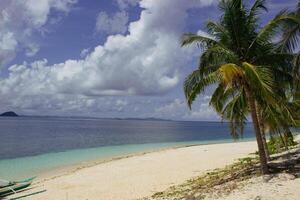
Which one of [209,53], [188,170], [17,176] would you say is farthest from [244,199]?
[17,176]

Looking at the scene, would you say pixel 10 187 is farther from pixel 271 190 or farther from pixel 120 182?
pixel 271 190

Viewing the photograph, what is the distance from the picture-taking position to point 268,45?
36.0 ft

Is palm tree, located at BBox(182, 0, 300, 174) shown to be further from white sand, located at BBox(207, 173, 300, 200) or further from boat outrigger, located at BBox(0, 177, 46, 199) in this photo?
boat outrigger, located at BBox(0, 177, 46, 199)

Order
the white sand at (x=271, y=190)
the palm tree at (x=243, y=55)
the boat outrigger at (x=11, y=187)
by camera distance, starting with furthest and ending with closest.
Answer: the boat outrigger at (x=11, y=187)
the palm tree at (x=243, y=55)
the white sand at (x=271, y=190)

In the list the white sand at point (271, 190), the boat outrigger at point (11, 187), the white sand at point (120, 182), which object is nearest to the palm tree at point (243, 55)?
the white sand at point (271, 190)

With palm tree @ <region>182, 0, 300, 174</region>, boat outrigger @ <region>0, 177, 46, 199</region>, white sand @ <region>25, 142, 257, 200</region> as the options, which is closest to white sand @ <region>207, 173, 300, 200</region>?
palm tree @ <region>182, 0, 300, 174</region>

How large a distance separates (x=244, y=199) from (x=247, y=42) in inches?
196

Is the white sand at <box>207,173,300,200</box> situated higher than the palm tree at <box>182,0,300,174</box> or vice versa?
the palm tree at <box>182,0,300,174</box>

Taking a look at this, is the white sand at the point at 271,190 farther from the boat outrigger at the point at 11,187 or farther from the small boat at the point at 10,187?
the small boat at the point at 10,187

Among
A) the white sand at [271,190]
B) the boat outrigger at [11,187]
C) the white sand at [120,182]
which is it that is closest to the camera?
the white sand at [271,190]

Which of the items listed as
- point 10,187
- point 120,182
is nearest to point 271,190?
point 120,182

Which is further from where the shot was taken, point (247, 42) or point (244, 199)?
point (247, 42)

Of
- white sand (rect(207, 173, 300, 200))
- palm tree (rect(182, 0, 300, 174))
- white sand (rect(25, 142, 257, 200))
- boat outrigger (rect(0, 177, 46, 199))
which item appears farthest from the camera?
boat outrigger (rect(0, 177, 46, 199))

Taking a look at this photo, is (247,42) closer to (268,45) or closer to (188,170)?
(268,45)
